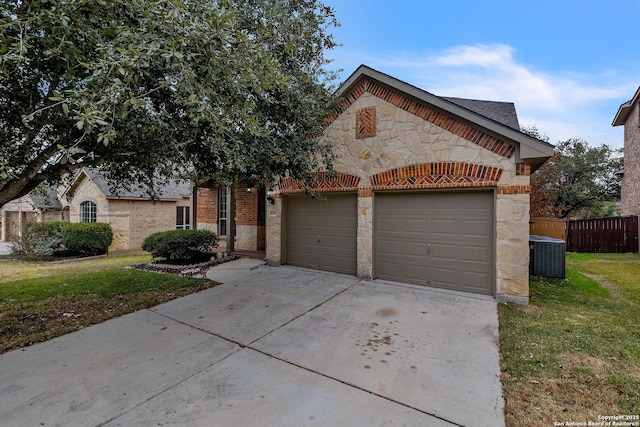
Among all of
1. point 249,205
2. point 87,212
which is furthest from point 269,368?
point 87,212

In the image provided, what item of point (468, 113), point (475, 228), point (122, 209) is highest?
point (468, 113)

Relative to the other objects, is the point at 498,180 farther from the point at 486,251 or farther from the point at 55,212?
the point at 55,212

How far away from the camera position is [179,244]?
387 inches

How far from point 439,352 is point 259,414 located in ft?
7.83

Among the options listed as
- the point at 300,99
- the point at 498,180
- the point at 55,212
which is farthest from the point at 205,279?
the point at 55,212

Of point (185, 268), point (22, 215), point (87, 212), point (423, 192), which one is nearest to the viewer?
point (423, 192)

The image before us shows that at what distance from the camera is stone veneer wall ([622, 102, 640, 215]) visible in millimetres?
14586

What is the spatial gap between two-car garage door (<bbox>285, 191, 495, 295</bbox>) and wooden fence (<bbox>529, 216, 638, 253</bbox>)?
364 inches

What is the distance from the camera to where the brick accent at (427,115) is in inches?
228

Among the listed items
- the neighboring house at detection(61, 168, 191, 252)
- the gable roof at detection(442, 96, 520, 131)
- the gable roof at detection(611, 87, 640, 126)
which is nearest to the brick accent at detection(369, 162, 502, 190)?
the gable roof at detection(442, 96, 520, 131)

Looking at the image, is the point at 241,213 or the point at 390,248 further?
the point at 241,213

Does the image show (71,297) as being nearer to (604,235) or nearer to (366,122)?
(366,122)

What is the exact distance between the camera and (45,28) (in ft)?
9.66

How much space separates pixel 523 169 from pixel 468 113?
154 centimetres
